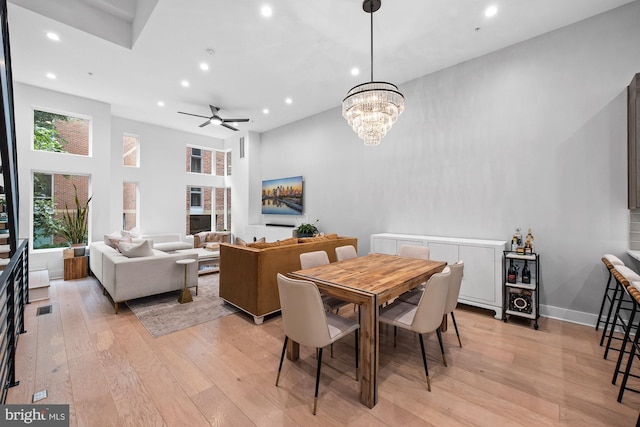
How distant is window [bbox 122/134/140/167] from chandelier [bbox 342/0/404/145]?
6.50 meters

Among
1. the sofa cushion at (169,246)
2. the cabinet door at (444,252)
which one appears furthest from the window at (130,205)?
the cabinet door at (444,252)

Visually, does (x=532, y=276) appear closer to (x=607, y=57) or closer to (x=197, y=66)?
(x=607, y=57)

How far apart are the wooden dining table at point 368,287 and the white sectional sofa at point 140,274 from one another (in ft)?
8.04

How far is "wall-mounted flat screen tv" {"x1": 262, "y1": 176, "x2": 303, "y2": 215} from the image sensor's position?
6613mm

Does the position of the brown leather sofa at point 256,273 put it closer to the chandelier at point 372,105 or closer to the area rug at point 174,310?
the area rug at point 174,310

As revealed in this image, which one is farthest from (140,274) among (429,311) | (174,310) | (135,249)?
(429,311)

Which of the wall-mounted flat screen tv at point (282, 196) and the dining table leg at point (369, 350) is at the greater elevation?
the wall-mounted flat screen tv at point (282, 196)

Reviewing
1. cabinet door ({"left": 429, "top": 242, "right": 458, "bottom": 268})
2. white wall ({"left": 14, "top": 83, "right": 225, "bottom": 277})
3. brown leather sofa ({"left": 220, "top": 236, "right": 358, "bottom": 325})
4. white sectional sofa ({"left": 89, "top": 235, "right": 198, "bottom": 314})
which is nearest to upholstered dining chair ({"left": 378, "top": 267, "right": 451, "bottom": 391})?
brown leather sofa ({"left": 220, "top": 236, "right": 358, "bottom": 325})

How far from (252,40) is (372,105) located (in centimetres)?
206

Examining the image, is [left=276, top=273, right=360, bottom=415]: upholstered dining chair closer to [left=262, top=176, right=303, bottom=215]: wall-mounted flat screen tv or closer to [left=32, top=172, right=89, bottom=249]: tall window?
[left=262, top=176, right=303, bottom=215]: wall-mounted flat screen tv

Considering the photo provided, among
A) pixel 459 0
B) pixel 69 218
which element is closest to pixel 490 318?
pixel 459 0

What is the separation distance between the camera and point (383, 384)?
6.98 feet

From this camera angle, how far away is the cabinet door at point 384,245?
14.1ft

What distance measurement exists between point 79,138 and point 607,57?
8.88 metres
